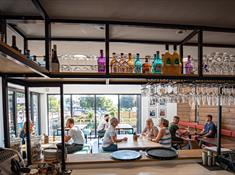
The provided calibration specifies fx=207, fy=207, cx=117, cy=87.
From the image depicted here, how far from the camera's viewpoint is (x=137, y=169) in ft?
7.03

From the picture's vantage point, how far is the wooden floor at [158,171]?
203cm

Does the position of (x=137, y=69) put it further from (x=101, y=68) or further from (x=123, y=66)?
(x=101, y=68)

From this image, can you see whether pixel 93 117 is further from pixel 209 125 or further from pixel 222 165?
pixel 222 165

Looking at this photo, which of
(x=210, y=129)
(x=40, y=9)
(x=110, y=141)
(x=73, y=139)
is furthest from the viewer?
(x=210, y=129)

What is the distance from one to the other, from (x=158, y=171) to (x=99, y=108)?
6823mm

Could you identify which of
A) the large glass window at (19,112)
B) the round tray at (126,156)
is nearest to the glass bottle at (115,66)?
the round tray at (126,156)

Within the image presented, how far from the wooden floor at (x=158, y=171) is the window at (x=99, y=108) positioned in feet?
21.5

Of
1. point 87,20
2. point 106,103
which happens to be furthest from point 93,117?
point 87,20

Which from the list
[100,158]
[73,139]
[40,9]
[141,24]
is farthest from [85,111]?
[40,9]

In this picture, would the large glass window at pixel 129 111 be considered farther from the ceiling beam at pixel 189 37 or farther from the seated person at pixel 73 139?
the ceiling beam at pixel 189 37

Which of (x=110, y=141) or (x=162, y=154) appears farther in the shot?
(x=110, y=141)

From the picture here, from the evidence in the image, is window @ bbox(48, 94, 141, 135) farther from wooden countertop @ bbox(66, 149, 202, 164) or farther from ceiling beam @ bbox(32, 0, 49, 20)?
ceiling beam @ bbox(32, 0, 49, 20)

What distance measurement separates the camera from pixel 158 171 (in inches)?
81.7

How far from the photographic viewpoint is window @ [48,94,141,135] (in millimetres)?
8664
